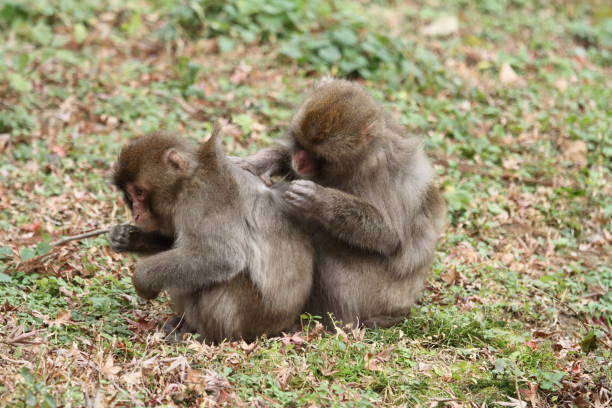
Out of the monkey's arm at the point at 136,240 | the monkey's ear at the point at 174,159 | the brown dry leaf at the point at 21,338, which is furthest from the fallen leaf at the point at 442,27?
the brown dry leaf at the point at 21,338

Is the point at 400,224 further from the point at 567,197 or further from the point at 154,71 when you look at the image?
the point at 154,71

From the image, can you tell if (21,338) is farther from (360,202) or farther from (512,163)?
(512,163)

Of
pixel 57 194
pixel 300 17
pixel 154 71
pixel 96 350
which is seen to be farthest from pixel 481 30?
pixel 96 350

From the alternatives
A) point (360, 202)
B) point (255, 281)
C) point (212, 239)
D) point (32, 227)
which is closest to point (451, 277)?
point (360, 202)

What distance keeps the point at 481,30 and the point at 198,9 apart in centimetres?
465

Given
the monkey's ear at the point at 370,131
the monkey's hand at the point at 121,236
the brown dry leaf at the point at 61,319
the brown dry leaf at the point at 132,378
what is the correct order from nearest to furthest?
the brown dry leaf at the point at 132,378
the brown dry leaf at the point at 61,319
the monkey's ear at the point at 370,131
the monkey's hand at the point at 121,236

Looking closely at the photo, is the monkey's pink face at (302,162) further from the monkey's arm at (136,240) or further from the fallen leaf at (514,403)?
the fallen leaf at (514,403)

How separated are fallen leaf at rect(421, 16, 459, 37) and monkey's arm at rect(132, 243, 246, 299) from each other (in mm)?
7610

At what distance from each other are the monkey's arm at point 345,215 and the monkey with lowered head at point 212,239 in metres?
0.21

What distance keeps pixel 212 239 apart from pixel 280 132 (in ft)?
12.5

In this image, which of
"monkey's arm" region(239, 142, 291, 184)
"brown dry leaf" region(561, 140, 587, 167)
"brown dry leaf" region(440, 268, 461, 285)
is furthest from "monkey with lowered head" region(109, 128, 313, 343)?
"brown dry leaf" region(561, 140, 587, 167)

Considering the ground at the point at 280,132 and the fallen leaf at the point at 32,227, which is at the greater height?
the ground at the point at 280,132

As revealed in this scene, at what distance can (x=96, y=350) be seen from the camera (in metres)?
4.94

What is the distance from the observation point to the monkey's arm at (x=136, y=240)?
5.67 metres
